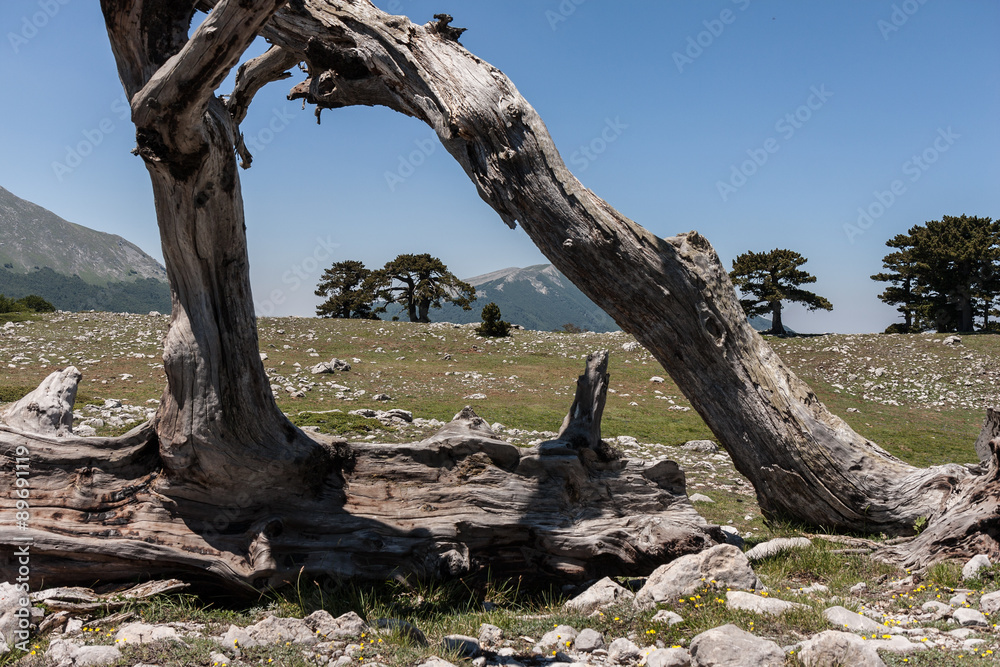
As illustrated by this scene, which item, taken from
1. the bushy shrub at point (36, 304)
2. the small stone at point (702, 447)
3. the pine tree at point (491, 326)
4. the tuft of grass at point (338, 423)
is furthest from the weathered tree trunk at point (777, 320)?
the bushy shrub at point (36, 304)

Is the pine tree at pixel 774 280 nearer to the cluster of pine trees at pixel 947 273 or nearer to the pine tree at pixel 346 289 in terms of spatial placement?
the cluster of pine trees at pixel 947 273

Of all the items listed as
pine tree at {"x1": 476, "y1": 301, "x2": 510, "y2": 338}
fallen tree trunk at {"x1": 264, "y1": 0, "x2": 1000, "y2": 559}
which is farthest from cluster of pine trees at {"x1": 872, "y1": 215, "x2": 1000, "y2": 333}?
fallen tree trunk at {"x1": 264, "y1": 0, "x2": 1000, "y2": 559}

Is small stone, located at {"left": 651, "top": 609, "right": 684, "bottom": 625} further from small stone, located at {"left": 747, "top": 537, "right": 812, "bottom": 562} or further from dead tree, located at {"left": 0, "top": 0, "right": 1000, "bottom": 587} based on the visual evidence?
small stone, located at {"left": 747, "top": 537, "right": 812, "bottom": 562}

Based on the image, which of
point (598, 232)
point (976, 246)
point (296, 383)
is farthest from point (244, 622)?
point (976, 246)

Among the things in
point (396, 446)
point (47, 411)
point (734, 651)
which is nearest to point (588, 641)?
point (734, 651)

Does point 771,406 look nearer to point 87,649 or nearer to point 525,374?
point 87,649

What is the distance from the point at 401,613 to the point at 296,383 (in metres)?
17.0

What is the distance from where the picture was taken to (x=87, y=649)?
3.95 metres

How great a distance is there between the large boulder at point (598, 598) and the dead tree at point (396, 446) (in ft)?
2.19

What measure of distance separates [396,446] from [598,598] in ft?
8.69

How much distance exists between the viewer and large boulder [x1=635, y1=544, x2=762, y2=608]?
5230 mm

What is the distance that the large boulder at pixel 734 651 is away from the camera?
368cm

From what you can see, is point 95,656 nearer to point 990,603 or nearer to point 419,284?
point 990,603

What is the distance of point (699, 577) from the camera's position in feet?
17.7
